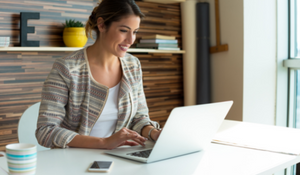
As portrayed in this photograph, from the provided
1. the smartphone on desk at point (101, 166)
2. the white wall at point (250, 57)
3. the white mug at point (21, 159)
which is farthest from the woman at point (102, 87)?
the white wall at point (250, 57)

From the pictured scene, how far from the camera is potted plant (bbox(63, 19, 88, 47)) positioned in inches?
98.5

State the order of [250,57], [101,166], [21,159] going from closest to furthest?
[21,159]
[101,166]
[250,57]

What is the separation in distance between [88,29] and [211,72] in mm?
1783

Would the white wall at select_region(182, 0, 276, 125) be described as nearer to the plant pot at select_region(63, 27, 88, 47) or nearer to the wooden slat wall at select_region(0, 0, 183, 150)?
the wooden slat wall at select_region(0, 0, 183, 150)

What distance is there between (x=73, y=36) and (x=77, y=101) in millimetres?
1111

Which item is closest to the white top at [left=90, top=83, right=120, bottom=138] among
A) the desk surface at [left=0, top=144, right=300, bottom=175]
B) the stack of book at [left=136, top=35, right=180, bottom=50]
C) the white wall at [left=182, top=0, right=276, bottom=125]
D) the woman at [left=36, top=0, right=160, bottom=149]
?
the woman at [left=36, top=0, right=160, bottom=149]

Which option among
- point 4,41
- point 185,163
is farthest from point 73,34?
point 185,163

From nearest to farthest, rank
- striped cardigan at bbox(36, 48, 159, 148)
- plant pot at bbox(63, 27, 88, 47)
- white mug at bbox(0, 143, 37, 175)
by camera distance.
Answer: white mug at bbox(0, 143, 37, 175), striped cardigan at bbox(36, 48, 159, 148), plant pot at bbox(63, 27, 88, 47)

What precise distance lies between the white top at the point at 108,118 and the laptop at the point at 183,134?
34cm

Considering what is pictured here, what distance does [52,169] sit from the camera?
3.42ft

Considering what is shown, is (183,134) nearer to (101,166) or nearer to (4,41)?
(101,166)

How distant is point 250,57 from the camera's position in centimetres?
291

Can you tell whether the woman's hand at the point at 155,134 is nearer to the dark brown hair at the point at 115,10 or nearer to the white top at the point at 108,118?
the white top at the point at 108,118

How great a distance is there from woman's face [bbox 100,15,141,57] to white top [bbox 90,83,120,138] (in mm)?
199
